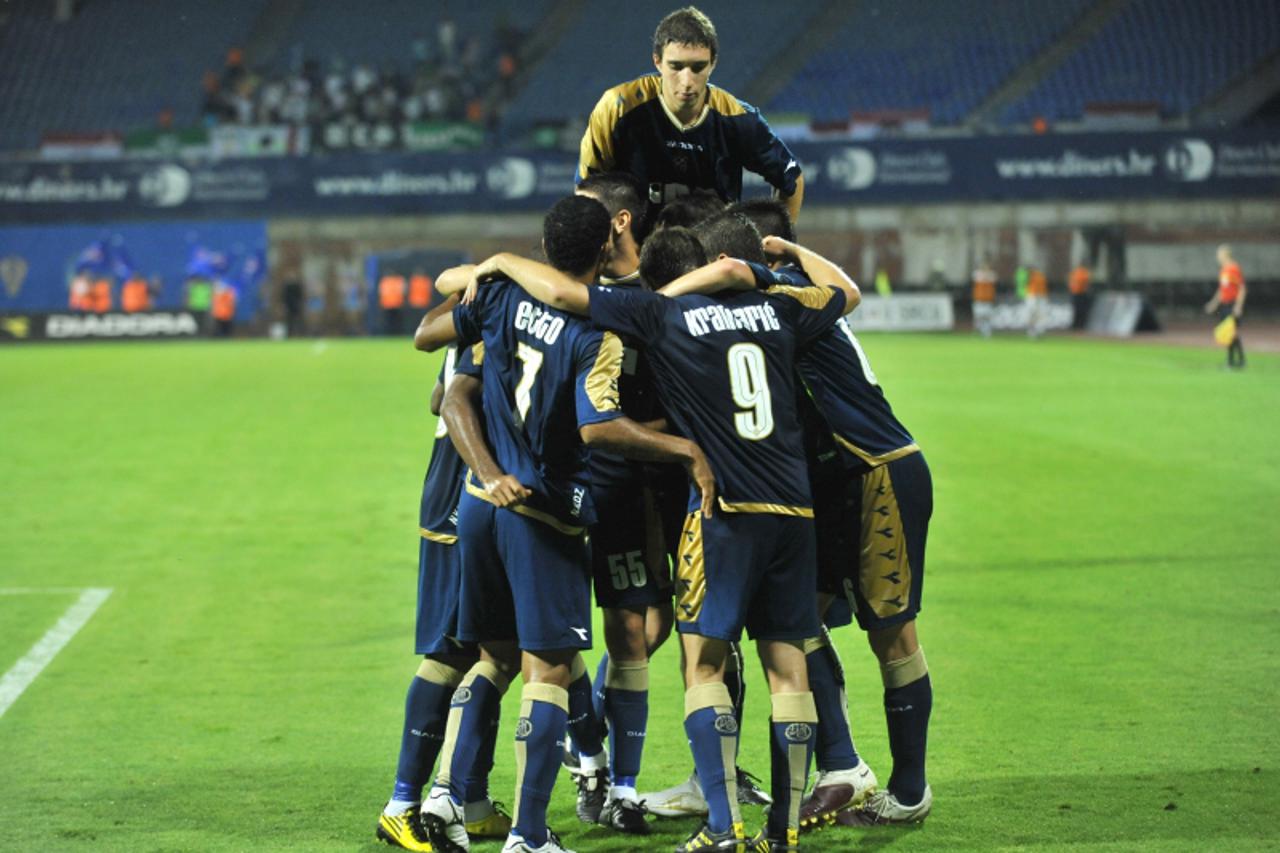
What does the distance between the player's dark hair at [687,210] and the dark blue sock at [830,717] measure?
5.37 ft

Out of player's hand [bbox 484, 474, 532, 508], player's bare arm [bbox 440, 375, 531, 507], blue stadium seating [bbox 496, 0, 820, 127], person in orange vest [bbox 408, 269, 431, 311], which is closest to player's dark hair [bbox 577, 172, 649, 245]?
player's bare arm [bbox 440, 375, 531, 507]

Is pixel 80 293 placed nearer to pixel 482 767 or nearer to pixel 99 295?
pixel 99 295

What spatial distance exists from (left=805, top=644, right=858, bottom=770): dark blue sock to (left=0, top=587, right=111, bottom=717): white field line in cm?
373

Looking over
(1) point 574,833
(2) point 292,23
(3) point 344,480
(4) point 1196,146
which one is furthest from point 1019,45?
(1) point 574,833

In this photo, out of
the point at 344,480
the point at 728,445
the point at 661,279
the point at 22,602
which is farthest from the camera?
the point at 344,480

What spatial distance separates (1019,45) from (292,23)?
21.9m

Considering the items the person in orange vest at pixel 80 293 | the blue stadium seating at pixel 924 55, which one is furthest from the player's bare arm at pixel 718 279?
the blue stadium seating at pixel 924 55

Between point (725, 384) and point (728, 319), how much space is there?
21 centimetres

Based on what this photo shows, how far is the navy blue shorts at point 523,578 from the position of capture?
531 cm

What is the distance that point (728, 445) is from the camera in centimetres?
531

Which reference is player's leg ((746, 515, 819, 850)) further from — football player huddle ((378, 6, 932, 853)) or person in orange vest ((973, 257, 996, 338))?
person in orange vest ((973, 257, 996, 338))

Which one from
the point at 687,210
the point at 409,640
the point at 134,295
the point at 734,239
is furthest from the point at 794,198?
the point at 134,295

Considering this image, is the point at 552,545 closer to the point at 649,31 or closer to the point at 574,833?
the point at 574,833

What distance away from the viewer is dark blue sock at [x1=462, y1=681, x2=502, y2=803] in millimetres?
5617
